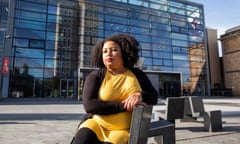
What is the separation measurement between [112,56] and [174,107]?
11.0 feet

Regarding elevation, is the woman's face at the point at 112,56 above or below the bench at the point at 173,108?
above

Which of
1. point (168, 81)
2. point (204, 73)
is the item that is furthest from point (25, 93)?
point (204, 73)

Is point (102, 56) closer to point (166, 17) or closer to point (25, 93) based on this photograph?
point (25, 93)

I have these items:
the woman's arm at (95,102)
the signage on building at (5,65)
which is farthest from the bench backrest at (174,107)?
the signage on building at (5,65)

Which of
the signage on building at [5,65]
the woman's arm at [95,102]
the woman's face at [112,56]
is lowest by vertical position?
the woman's arm at [95,102]

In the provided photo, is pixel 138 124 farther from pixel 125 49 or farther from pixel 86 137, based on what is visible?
pixel 125 49

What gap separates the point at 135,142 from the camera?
143cm

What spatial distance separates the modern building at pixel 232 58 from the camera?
30250mm

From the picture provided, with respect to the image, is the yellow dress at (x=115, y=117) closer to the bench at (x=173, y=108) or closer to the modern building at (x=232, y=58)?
the bench at (x=173, y=108)

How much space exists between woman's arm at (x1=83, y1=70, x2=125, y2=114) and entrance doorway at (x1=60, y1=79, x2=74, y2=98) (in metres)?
21.9

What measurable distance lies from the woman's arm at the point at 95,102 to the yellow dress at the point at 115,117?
0.05 metres

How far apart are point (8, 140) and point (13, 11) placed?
21914 mm

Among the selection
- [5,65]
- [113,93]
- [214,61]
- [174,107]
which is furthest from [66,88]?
[214,61]

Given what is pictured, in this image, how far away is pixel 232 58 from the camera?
31375mm
